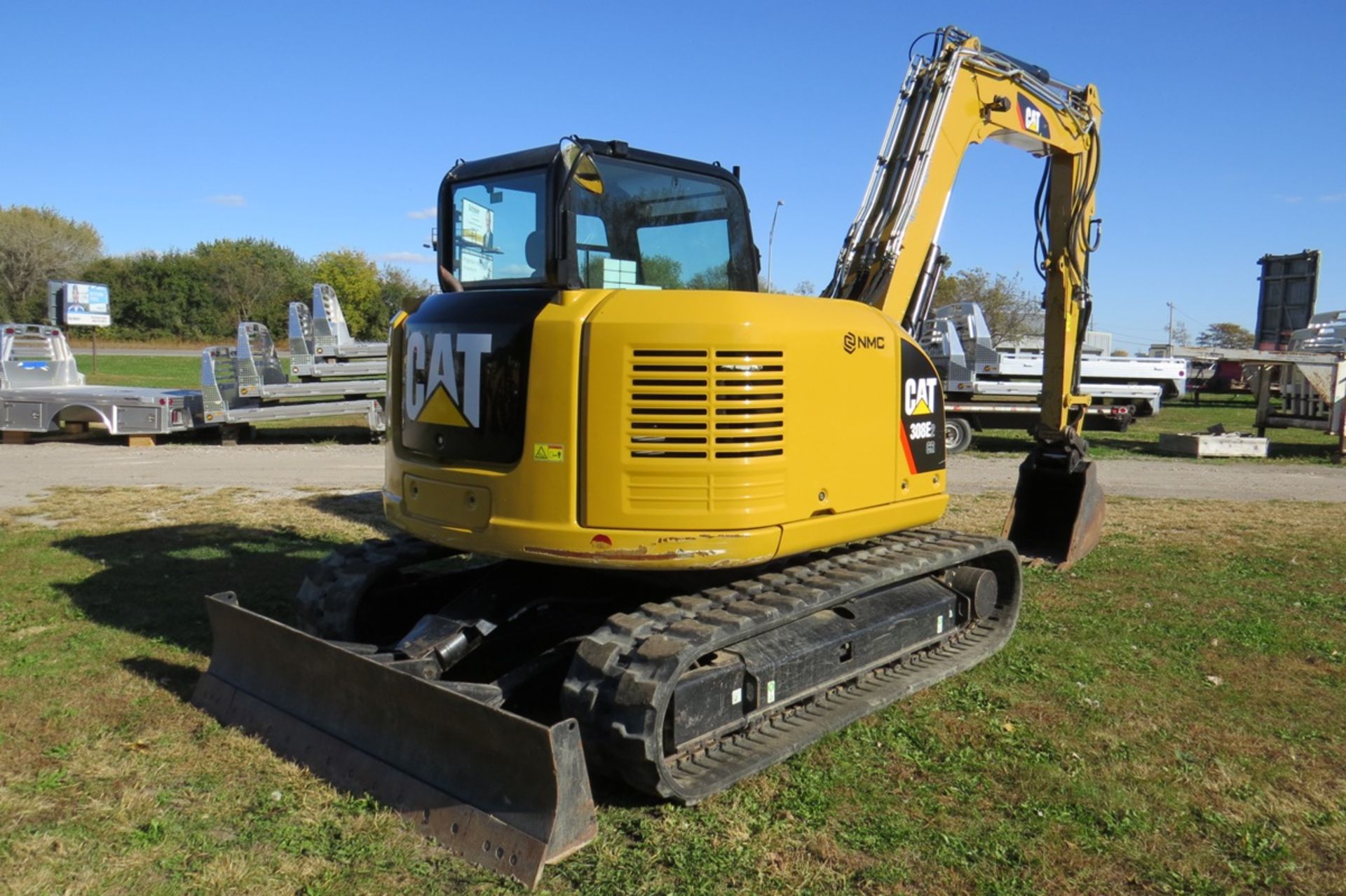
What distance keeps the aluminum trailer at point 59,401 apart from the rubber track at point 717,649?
49.6ft

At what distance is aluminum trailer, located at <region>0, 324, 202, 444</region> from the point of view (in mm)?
17422

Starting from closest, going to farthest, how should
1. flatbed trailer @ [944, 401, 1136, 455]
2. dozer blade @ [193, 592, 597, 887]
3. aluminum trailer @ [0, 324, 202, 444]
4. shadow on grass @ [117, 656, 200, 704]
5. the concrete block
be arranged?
dozer blade @ [193, 592, 597, 887] < shadow on grass @ [117, 656, 200, 704] < aluminum trailer @ [0, 324, 202, 444] < the concrete block < flatbed trailer @ [944, 401, 1136, 455]

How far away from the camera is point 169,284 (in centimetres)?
5712

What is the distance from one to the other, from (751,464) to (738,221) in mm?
1785

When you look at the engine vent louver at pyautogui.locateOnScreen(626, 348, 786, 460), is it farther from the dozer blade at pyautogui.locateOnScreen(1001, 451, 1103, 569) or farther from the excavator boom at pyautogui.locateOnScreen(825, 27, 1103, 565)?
the dozer blade at pyautogui.locateOnScreen(1001, 451, 1103, 569)

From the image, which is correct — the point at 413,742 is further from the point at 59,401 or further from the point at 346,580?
the point at 59,401

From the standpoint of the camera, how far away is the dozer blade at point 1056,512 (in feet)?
27.7

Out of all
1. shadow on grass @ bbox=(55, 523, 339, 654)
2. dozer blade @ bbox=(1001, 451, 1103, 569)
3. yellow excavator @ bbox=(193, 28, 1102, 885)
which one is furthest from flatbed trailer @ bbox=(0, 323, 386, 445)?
yellow excavator @ bbox=(193, 28, 1102, 885)

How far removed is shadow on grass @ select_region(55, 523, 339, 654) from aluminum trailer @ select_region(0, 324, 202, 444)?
331 inches

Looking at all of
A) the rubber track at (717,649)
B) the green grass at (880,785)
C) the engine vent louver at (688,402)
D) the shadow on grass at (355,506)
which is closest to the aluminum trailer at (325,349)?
the shadow on grass at (355,506)

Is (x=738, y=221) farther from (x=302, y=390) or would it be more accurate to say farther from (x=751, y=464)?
(x=302, y=390)

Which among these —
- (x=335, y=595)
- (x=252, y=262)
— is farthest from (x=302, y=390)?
(x=252, y=262)

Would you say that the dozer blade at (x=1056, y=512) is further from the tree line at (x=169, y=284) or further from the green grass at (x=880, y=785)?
the tree line at (x=169, y=284)

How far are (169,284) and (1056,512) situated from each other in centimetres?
5801
